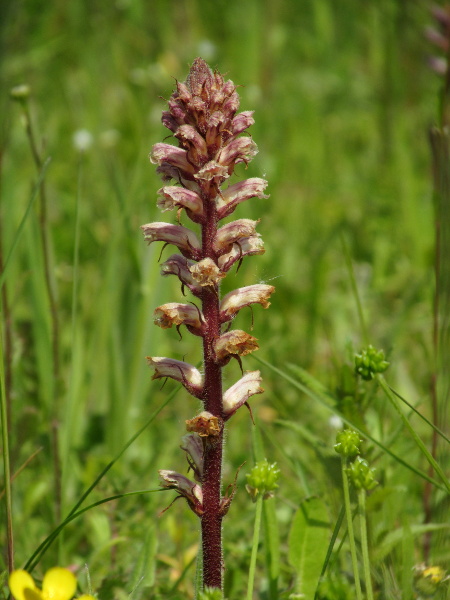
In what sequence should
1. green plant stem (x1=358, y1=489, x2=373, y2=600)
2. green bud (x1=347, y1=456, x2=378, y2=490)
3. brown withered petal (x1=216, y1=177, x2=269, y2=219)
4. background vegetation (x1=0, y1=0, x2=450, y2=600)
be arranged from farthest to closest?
1. background vegetation (x1=0, y1=0, x2=450, y2=600)
2. brown withered petal (x1=216, y1=177, x2=269, y2=219)
3. green bud (x1=347, y1=456, x2=378, y2=490)
4. green plant stem (x1=358, y1=489, x2=373, y2=600)

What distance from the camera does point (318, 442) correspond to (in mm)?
2236

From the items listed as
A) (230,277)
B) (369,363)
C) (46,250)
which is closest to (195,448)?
(369,363)

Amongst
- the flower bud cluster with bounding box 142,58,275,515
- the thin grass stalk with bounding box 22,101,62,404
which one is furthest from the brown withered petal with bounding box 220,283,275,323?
the thin grass stalk with bounding box 22,101,62,404

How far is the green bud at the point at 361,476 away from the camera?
182 cm

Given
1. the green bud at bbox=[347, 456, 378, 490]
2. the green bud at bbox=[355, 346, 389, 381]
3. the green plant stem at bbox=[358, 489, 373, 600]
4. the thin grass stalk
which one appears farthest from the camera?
the thin grass stalk

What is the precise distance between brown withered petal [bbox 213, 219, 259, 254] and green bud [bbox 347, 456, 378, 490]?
1.90ft

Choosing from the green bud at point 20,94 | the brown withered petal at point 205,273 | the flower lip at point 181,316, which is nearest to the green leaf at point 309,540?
the flower lip at point 181,316

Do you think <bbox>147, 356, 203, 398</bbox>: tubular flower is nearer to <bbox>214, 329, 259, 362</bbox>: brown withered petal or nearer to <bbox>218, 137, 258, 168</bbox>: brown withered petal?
<bbox>214, 329, 259, 362</bbox>: brown withered petal

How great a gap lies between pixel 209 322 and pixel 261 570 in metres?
1.05

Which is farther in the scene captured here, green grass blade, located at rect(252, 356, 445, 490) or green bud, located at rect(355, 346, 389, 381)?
green bud, located at rect(355, 346, 389, 381)

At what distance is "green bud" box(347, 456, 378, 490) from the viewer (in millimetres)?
1817

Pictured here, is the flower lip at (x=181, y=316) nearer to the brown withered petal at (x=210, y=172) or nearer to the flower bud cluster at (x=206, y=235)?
the flower bud cluster at (x=206, y=235)

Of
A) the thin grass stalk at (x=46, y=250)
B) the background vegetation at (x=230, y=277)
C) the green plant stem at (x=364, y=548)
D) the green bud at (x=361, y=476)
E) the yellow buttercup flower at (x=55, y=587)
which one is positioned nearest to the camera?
the yellow buttercup flower at (x=55, y=587)

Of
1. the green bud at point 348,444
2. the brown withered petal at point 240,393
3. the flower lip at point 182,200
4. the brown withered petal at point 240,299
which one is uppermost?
the flower lip at point 182,200
